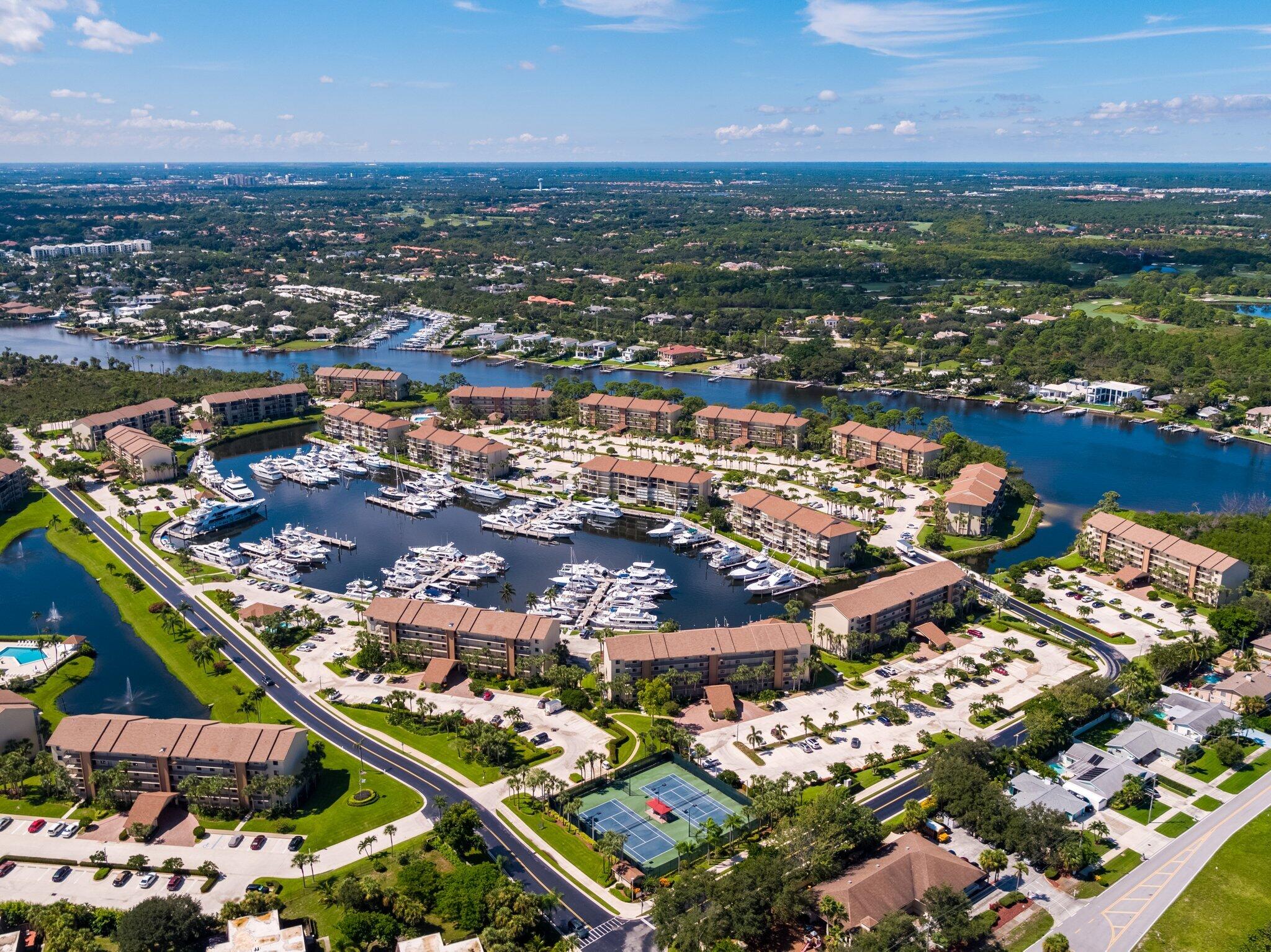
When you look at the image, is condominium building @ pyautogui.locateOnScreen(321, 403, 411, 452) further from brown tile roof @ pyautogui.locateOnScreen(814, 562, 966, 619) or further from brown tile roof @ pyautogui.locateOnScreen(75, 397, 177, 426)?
brown tile roof @ pyautogui.locateOnScreen(814, 562, 966, 619)

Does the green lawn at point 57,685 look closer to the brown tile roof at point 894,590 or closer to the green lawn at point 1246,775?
the brown tile roof at point 894,590

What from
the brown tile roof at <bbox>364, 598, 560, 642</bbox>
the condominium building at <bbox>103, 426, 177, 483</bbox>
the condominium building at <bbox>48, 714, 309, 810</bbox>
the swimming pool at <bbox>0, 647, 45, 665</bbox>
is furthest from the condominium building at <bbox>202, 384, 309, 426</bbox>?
the condominium building at <bbox>48, 714, 309, 810</bbox>

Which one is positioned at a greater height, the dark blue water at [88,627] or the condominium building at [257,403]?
the condominium building at [257,403]

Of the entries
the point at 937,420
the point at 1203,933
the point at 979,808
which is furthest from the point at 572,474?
the point at 1203,933

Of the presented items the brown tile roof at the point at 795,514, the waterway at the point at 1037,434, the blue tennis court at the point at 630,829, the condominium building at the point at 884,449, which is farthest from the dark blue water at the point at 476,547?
the condominium building at the point at 884,449

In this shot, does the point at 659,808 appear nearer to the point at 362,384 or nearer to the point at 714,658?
the point at 714,658

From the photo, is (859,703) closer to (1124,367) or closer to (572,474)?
(572,474)
